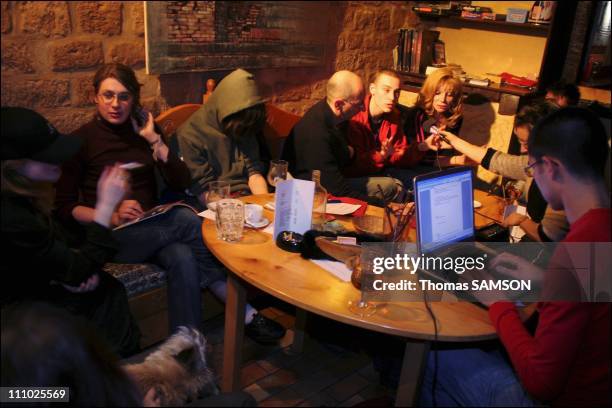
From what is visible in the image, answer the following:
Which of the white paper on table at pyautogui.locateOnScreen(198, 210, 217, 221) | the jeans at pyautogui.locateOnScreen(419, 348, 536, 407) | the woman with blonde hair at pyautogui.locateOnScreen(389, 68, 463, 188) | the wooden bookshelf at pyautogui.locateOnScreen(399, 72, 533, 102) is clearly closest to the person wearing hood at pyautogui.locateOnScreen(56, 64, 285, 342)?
the white paper on table at pyautogui.locateOnScreen(198, 210, 217, 221)

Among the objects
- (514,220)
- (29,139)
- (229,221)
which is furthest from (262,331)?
(29,139)

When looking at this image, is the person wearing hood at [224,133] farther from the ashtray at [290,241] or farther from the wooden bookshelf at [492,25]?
the wooden bookshelf at [492,25]

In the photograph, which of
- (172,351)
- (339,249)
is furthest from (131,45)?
(172,351)

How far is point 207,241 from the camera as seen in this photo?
2.03 m

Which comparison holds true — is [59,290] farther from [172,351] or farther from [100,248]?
[172,351]

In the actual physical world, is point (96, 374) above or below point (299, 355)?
above

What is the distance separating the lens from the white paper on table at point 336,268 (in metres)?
1.82

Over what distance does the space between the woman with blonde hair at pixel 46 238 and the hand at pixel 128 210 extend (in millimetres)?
394

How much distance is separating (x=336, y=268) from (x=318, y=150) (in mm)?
1187

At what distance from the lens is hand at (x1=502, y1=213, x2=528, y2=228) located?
2279mm

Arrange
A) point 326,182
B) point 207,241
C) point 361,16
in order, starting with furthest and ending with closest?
point 361,16, point 326,182, point 207,241

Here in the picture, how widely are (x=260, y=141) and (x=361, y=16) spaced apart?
1760 millimetres

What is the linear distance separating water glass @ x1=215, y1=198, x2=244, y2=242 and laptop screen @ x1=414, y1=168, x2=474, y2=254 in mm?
673

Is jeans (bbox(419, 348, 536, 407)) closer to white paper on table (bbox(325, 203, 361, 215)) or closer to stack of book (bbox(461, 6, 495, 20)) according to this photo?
white paper on table (bbox(325, 203, 361, 215))
